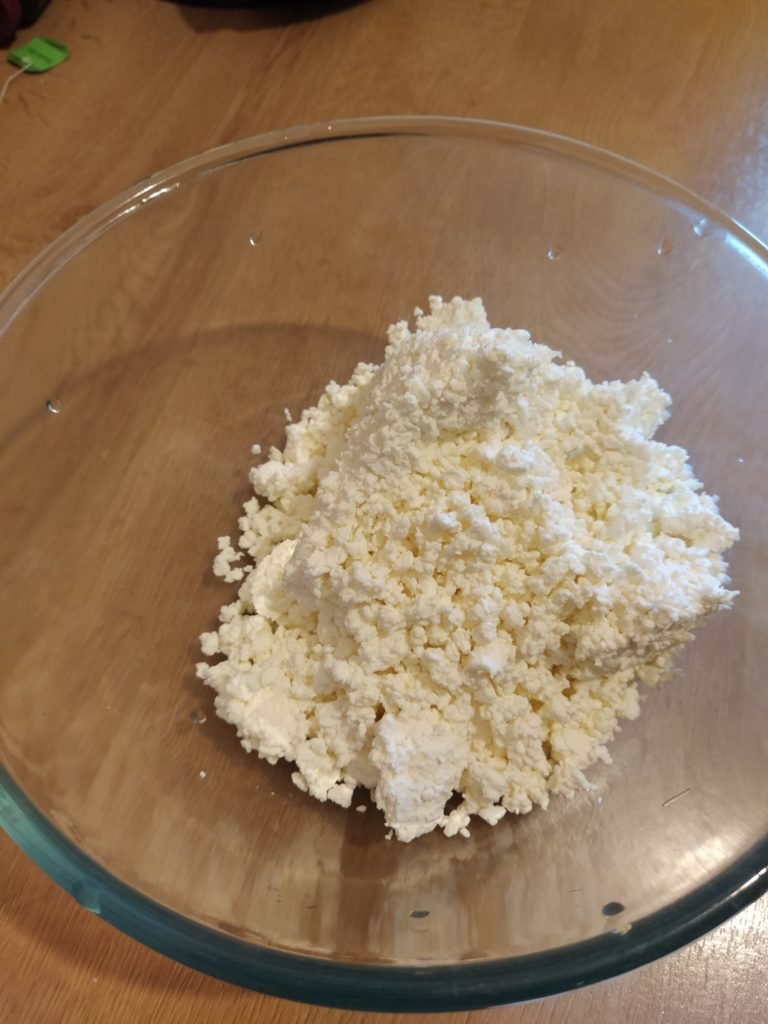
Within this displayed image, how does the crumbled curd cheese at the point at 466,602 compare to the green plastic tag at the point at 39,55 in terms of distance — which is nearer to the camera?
the crumbled curd cheese at the point at 466,602

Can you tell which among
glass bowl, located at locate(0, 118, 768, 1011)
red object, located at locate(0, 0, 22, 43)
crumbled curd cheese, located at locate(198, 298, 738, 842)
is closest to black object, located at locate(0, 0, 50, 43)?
red object, located at locate(0, 0, 22, 43)

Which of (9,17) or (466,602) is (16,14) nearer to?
(9,17)

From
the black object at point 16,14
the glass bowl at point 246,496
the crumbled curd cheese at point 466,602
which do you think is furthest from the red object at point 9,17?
the crumbled curd cheese at point 466,602

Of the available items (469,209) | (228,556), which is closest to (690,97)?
(469,209)

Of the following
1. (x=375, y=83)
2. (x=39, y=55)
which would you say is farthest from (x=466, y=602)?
(x=39, y=55)

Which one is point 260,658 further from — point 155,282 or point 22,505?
point 155,282

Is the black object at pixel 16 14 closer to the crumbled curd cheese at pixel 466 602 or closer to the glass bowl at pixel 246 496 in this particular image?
the glass bowl at pixel 246 496
